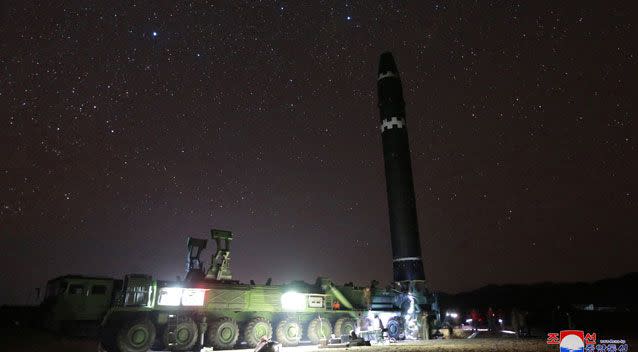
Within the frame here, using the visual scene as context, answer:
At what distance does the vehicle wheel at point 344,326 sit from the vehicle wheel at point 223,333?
621cm

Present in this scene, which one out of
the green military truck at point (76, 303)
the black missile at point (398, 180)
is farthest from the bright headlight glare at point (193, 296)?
the black missile at point (398, 180)

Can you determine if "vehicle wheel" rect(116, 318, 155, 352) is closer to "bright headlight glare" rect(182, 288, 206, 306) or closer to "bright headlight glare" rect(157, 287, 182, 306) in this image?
"bright headlight glare" rect(157, 287, 182, 306)

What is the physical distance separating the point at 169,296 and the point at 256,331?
492cm

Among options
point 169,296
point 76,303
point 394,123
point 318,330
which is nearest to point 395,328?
point 318,330

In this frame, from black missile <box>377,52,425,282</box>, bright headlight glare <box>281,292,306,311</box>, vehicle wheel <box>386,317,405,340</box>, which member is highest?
black missile <box>377,52,425,282</box>

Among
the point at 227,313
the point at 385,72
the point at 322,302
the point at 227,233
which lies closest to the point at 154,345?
the point at 227,313

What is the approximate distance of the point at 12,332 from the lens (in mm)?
16516

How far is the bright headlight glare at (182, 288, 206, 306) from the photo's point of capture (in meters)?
19.5

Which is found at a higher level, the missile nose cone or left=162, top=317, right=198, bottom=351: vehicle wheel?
the missile nose cone

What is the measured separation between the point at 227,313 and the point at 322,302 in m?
5.73

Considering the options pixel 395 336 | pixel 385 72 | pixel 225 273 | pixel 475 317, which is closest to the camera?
pixel 225 273

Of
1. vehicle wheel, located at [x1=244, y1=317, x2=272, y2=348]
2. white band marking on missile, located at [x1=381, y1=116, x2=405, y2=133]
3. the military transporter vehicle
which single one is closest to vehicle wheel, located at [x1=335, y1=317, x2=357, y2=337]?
the military transporter vehicle

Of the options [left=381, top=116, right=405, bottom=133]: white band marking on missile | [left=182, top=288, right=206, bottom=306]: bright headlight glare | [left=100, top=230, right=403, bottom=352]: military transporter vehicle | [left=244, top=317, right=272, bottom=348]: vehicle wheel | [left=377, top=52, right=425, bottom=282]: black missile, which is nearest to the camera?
[left=100, top=230, right=403, bottom=352]: military transporter vehicle

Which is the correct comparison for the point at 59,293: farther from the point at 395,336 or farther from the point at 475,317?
the point at 475,317
